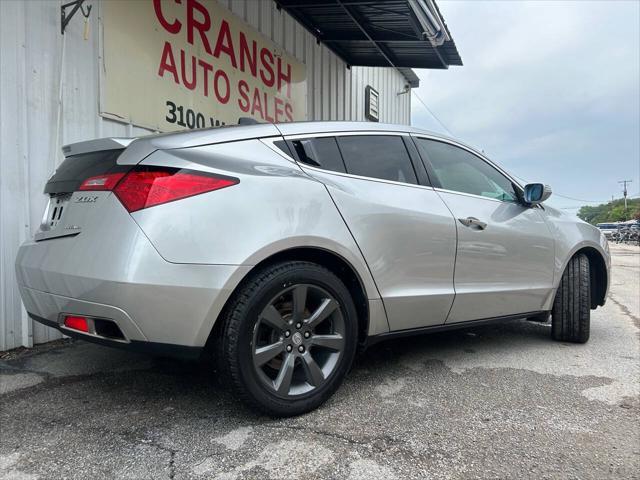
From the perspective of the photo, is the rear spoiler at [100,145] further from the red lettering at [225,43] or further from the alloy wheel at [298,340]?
the red lettering at [225,43]

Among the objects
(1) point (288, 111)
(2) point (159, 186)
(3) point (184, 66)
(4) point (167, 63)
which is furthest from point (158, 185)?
(1) point (288, 111)

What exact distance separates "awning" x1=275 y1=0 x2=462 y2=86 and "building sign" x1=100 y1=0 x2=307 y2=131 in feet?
3.18

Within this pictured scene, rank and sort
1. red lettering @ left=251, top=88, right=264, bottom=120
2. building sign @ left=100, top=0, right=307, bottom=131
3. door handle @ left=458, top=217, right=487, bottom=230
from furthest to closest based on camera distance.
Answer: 1. red lettering @ left=251, top=88, right=264, bottom=120
2. building sign @ left=100, top=0, right=307, bottom=131
3. door handle @ left=458, top=217, right=487, bottom=230

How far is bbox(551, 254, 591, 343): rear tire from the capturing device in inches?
149

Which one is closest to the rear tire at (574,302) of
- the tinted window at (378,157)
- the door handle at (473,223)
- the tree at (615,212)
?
the door handle at (473,223)

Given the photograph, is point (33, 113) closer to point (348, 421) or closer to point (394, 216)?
point (394, 216)

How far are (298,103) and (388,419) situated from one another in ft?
18.0

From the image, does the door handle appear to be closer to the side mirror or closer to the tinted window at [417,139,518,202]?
the tinted window at [417,139,518,202]

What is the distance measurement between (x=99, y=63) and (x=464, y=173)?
319 centimetres

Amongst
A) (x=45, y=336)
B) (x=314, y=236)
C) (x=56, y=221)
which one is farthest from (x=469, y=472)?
(x=45, y=336)

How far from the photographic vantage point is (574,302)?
379 cm

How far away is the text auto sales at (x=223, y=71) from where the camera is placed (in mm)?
4719

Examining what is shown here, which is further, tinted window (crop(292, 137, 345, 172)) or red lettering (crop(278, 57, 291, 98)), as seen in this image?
red lettering (crop(278, 57, 291, 98))

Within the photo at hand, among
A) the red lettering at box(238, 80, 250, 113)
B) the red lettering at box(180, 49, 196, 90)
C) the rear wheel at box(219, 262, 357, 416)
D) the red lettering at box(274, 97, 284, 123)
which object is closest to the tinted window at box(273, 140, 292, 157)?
the rear wheel at box(219, 262, 357, 416)
